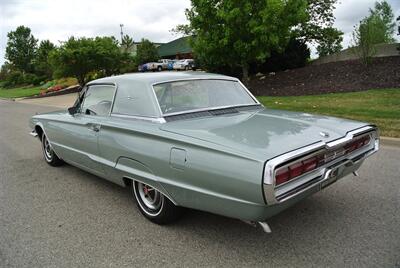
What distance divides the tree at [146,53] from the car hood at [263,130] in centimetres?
4215

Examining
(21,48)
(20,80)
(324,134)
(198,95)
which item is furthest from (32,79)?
(324,134)

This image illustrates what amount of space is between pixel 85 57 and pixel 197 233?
26.9m

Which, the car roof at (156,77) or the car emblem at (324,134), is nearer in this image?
the car emblem at (324,134)

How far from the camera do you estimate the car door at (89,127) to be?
411 cm

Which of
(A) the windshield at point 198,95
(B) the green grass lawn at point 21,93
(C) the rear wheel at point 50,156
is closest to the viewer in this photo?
(A) the windshield at point 198,95

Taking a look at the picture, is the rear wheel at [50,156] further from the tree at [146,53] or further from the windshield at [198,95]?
the tree at [146,53]

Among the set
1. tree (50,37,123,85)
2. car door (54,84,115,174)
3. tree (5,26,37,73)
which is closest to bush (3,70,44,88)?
tree (5,26,37,73)

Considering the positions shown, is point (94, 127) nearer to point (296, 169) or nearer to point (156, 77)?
point (156, 77)

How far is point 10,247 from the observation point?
327 cm

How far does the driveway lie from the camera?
289cm

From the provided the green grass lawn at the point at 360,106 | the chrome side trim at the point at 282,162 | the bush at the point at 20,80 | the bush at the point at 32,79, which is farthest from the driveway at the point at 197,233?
the bush at the point at 20,80

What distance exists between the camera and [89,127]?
13.8 ft

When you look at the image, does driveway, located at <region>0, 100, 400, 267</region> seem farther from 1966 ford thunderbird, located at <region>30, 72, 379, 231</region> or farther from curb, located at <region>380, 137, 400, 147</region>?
curb, located at <region>380, 137, 400, 147</region>

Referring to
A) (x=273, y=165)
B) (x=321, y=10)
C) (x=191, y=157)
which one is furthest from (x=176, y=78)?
(x=321, y=10)
